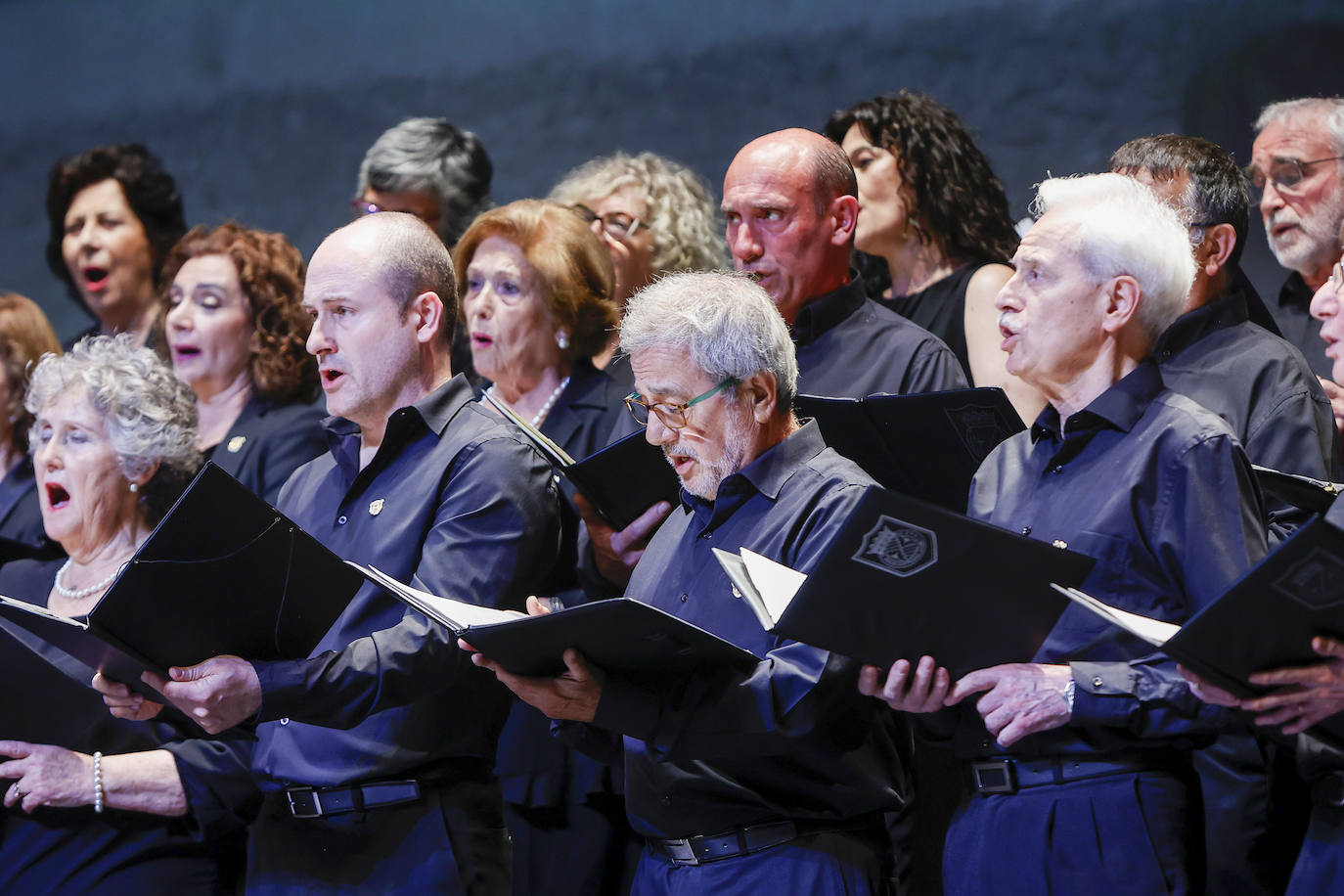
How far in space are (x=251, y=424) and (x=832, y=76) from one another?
222cm

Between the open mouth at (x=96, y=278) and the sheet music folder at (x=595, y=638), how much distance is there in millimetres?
2936

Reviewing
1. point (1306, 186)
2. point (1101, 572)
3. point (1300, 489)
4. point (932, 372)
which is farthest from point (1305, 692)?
point (1306, 186)

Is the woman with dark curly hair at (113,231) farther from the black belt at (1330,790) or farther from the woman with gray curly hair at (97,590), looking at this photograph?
the black belt at (1330,790)

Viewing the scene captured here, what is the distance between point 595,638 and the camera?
2145 millimetres

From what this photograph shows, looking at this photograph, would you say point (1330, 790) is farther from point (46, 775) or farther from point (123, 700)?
point (46, 775)

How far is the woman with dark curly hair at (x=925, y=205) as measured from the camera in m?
3.73

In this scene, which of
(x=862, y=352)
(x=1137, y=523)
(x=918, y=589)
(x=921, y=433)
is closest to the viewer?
(x=918, y=589)

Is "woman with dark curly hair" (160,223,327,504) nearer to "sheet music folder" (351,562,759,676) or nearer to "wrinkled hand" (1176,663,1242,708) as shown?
"sheet music folder" (351,562,759,676)

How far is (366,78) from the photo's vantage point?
581 centimetres

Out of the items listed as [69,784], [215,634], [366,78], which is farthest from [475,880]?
[366,78]

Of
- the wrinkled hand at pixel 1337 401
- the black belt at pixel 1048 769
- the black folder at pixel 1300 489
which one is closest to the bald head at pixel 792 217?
the wrinkled hand at pixel 1337 401

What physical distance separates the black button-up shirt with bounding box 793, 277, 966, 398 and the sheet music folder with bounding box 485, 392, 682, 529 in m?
0.45

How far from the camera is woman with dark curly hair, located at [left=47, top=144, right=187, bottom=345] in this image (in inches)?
191

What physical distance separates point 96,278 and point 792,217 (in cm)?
257
